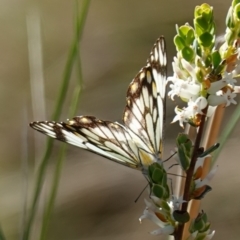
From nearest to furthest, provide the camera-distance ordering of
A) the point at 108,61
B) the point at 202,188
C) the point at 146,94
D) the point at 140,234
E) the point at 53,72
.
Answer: the point at 202,188, the point at 146,94, the point at 140,234, the point at 53,72, the point at 108,61

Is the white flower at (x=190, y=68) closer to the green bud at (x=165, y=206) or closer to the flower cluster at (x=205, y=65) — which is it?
the flower cluster at (x=205, y=65)

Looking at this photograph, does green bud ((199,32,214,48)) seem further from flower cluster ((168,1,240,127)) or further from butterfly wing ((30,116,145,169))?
butterfly wing ((30,116,145,169))

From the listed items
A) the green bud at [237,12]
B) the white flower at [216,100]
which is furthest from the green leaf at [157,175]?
the green bud at [237,12]

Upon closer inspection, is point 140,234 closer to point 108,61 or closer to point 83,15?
point 108,61

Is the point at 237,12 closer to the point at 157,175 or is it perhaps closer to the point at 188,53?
the point at 188,53

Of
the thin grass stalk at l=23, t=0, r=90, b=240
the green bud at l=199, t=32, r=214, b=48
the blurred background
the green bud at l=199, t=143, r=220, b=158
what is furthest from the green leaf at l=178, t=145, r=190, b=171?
the blurred background

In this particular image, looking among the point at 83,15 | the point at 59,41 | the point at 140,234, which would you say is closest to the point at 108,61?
the point at 59,41

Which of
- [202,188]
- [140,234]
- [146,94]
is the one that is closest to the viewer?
[202,188]

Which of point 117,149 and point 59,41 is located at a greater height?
point 59,41
